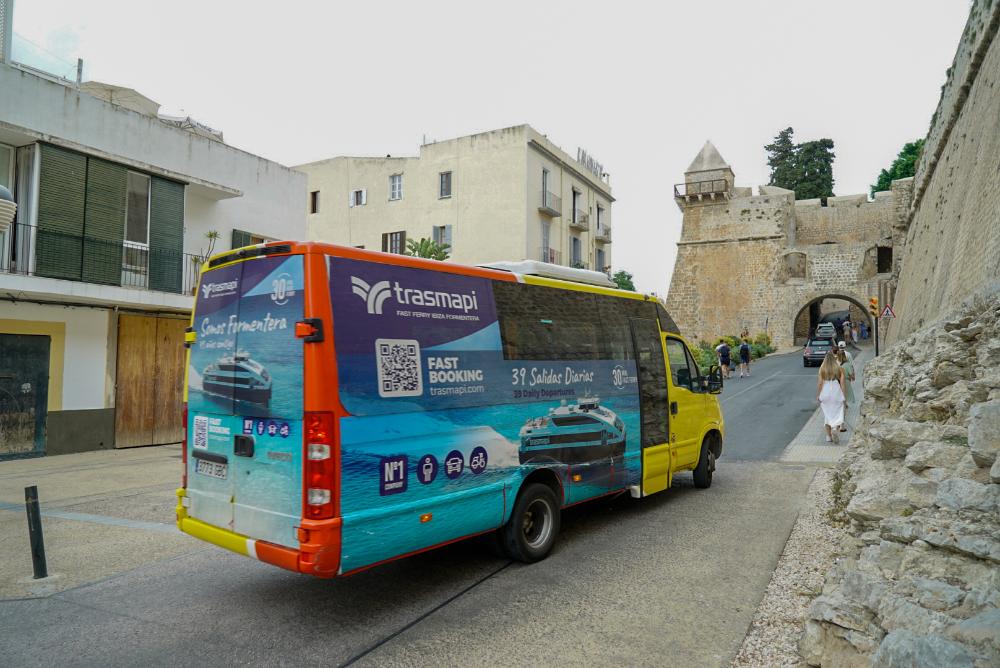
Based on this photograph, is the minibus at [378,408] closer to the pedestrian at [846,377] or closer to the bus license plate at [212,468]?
the bus license plate at [212,468]

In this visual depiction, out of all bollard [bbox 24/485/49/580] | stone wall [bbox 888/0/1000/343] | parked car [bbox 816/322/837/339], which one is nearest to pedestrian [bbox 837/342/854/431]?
stone wall [bbox 888/0/1000/343]

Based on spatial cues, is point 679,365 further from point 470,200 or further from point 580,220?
point 580,220

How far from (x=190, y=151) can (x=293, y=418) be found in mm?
13479

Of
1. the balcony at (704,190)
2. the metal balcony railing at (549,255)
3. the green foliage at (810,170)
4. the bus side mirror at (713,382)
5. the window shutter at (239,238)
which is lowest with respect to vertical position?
the bus side mirror at (713,382)

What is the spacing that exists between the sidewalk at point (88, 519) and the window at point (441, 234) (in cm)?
2056

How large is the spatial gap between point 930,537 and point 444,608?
10.5 ft

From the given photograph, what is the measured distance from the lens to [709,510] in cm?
747

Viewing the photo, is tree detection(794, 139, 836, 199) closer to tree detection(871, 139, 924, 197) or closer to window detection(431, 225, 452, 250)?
tree detection(871, 139, 924, 197)

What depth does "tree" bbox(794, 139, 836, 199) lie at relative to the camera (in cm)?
6112

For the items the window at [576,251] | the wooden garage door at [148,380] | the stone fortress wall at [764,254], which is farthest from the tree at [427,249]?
the stone fortress wall at [764,254]

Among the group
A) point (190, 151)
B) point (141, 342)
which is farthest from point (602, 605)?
point (190, 151)

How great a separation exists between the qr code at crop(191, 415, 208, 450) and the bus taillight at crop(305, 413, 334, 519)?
1339 millimetres

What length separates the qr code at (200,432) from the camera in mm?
4871

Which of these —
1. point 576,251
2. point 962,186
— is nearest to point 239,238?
point 962,186
